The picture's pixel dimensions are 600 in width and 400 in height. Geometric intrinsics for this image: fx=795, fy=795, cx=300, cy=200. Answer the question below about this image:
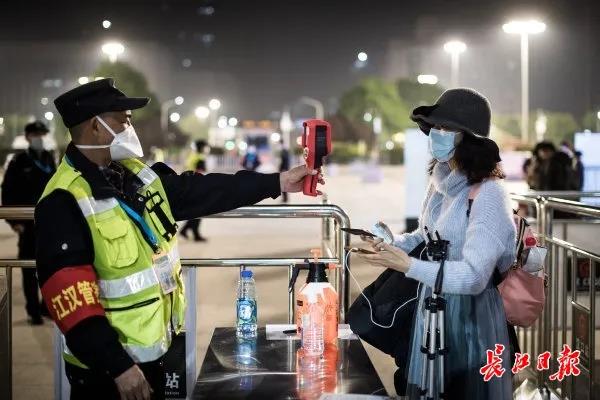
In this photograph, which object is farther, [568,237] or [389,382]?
[568,237]

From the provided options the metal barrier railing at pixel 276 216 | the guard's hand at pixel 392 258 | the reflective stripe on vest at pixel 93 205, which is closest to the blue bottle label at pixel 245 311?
the metal barrier railing at pixel 276 216

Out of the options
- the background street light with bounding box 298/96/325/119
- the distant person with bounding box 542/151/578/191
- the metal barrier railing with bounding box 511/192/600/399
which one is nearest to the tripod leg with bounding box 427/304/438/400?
the metal barrier railing with bounding box 511/192/600/399

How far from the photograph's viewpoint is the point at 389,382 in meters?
5.98

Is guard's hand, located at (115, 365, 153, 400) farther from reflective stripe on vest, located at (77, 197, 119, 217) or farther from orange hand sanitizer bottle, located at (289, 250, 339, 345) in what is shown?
orange hand sanitizer bottle, located at (289, 250, 339, 345)

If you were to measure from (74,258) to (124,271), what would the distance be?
0.18 meters

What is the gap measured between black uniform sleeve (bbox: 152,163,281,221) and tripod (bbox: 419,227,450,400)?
0.70 m

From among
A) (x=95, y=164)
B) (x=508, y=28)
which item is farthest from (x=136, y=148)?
(x=508, y=28)

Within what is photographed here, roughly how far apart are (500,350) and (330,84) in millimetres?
69162

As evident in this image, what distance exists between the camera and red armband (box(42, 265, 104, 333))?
7.84 feet

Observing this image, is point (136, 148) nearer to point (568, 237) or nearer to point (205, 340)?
point (205, 340)

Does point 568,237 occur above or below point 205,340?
above

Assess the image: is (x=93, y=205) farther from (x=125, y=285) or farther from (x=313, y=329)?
(x=313, y=329)

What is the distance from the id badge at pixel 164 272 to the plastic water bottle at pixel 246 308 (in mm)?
706

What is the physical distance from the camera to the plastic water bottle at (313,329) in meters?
3.06
